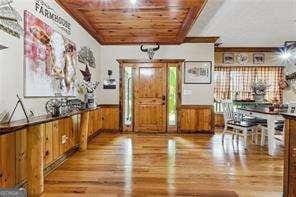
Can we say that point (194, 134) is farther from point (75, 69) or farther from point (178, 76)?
point (75, 69)

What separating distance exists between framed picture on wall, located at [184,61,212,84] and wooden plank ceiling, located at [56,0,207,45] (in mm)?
762

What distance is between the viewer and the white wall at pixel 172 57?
7.98 metres

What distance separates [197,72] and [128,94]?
79.5 inches

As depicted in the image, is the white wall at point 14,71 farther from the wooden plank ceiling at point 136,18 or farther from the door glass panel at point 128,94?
the door glass panel at point 128,94

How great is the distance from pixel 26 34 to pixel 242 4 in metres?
3.51

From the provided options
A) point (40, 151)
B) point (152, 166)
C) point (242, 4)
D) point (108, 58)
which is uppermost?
point (242, 4)

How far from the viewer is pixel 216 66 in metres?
9.75

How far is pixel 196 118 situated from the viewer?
26.3 feet

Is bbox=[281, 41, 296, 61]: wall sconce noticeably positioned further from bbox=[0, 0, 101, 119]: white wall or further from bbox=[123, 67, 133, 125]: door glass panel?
bbox=[0, 0, 101, 119]: white wall

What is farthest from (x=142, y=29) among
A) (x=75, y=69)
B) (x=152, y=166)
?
(x=152, y=166)

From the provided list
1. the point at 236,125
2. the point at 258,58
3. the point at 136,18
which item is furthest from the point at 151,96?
the point at 258,58

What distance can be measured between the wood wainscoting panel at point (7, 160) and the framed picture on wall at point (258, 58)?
842 cm

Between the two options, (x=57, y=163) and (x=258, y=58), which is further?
(x=258, y=58)

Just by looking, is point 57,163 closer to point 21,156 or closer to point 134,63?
point 21,156
